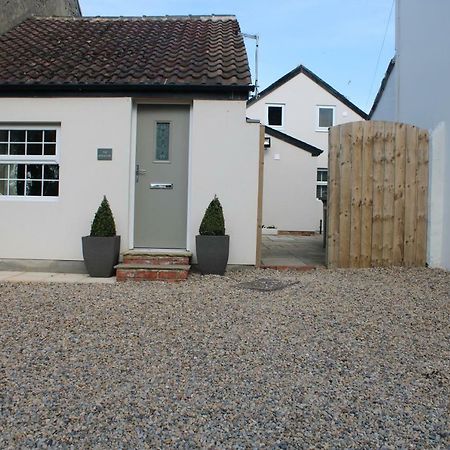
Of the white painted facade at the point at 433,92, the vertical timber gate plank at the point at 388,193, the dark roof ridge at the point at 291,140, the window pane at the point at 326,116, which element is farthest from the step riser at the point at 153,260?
the window pane at the point at 326,116

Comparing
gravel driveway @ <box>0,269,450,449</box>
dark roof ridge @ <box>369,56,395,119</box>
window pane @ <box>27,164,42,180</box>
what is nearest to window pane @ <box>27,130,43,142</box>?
window pane @ <box>27,164,42,180</box>

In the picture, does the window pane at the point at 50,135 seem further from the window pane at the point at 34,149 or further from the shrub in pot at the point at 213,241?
the shrub in pot at the point at 213,241

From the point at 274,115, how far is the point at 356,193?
567 inches

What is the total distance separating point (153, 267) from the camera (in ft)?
20.2

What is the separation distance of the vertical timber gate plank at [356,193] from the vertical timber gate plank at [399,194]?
1.85 feet

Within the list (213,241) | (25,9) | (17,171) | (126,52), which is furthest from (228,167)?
(25,9)

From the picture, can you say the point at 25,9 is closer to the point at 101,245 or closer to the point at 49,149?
the point at 49,149

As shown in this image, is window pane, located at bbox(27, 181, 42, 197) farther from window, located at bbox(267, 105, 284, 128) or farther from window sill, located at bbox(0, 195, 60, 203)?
window, located at bbox(267, 105, 284, 128)

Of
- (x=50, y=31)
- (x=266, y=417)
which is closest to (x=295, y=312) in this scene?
(x=266, y=417)

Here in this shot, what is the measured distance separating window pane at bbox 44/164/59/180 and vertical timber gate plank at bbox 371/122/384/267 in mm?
5138

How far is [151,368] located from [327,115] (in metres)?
19.6

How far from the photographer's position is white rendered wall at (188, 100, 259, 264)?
680 cm

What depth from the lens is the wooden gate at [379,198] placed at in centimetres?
689

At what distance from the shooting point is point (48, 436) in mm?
2277
